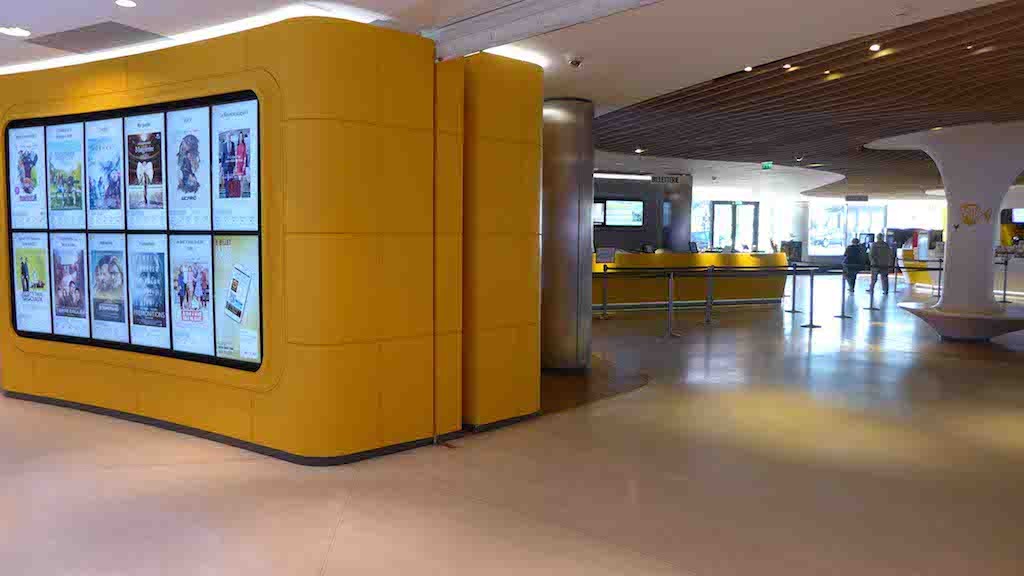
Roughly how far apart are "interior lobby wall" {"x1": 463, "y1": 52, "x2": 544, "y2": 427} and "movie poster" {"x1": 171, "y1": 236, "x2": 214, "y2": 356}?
1.99m

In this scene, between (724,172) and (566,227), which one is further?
(724,172)

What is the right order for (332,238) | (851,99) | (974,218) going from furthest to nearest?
(974,218) → (851,99) → (332,238)

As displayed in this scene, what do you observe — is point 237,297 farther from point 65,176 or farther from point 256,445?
point 65,176

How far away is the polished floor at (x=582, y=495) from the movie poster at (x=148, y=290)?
78cm

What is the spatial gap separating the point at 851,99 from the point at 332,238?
22.2 feet

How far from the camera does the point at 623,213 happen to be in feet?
74.5

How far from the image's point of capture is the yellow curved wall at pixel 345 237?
4.91 metres

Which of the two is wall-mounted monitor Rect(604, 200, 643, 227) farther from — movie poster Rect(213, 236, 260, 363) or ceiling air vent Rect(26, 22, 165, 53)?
movie poster Rect(213, 236, 260, 363)

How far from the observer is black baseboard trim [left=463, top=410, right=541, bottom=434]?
596 centimetres

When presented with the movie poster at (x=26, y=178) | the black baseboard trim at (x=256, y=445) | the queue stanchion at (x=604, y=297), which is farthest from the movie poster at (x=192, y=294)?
the queue stanchion at (x=604, y=297)

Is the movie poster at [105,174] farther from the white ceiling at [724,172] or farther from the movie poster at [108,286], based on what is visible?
the white ceiling at [724,172]

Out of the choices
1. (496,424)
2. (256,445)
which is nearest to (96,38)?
(256,445)

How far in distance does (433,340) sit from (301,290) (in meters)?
1.12

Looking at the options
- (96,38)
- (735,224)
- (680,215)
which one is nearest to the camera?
(96,38)
